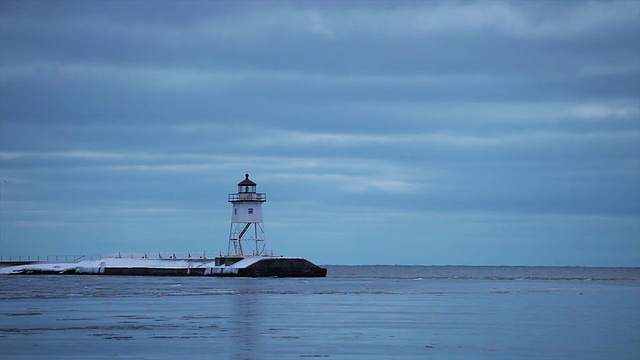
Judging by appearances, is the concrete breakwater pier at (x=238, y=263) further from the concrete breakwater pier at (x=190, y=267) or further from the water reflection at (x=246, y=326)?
the water reflection at (x=246, y=326)

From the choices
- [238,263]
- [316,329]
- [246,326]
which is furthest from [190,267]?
[316,329]

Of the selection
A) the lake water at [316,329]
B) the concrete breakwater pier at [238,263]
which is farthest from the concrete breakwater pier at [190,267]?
the lake water at [316,329]

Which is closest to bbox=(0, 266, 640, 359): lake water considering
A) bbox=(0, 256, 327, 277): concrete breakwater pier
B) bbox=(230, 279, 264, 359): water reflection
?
bbox=(230, 279, 264, 359): water reflection

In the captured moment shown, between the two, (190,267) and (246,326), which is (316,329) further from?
(190,267)

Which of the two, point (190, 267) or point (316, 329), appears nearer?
point (316, 329)

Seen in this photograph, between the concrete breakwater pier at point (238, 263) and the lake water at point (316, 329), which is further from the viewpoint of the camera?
the concrete breakwater pier at point (238, 263)

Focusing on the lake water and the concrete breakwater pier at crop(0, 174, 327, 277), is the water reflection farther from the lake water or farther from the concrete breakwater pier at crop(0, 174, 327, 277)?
the concrete breakwater pier at crop(0, 174, 327, 277)

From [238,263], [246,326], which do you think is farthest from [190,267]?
[246,326]

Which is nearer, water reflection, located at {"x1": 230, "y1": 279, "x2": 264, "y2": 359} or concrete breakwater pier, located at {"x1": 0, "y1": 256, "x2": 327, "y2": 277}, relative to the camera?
water reflection, located at {"x1": 230, "y1": 279, "x2": 264, "y2": 359}

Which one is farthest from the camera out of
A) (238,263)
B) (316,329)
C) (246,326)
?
(238,263)

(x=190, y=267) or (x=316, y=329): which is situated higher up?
(x=190, y=267)

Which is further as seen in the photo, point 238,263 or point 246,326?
point 238,263

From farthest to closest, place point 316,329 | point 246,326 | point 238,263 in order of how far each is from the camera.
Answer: point 238,263, point 246,326, point 316,329

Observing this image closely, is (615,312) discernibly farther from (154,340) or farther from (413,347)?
(154,340)
